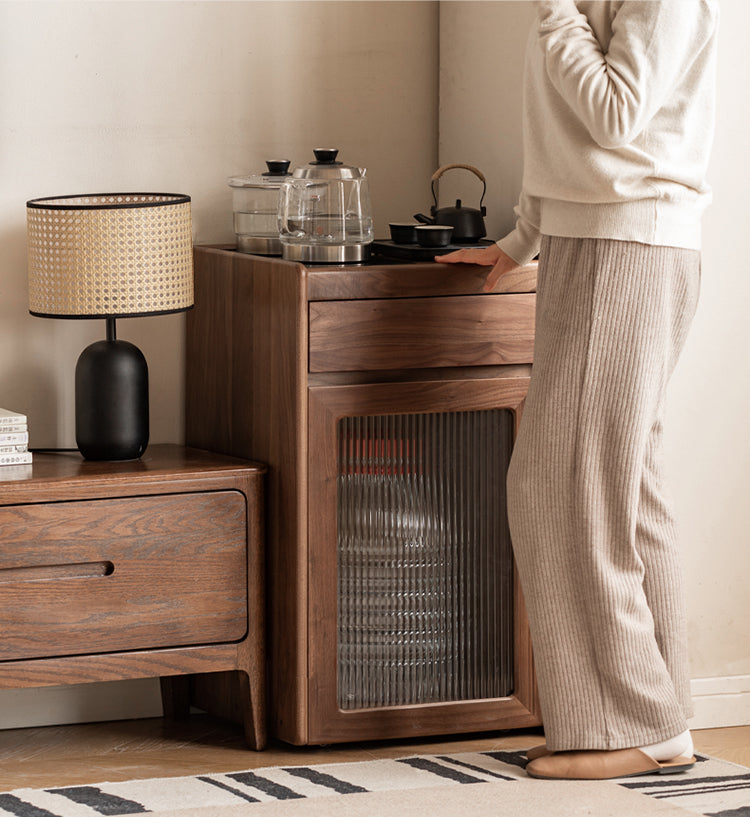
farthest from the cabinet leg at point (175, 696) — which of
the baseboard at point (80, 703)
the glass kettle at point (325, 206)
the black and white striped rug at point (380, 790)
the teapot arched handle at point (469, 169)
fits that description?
the teapot arched handle at point (469, 169)

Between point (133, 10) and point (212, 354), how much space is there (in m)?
0.67

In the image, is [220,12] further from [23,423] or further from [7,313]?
[23,423]

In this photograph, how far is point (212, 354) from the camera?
272 centimetres

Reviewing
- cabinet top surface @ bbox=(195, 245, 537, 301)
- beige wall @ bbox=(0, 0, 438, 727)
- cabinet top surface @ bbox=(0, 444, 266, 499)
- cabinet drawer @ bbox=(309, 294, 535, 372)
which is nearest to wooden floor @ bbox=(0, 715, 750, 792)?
beige wall @ bbox=(0, 0, 438, 727)

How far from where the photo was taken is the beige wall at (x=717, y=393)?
258 cm

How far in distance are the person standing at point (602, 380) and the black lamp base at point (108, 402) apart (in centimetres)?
68

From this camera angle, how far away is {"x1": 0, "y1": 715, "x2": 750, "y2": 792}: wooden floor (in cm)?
244

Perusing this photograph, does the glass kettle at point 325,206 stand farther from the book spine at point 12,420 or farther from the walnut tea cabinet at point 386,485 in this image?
the book spine at point 12,420

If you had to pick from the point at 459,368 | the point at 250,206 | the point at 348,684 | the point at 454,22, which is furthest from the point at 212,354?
the point at 454,22

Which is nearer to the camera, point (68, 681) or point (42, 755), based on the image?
point (68, 681)

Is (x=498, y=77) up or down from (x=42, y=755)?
up

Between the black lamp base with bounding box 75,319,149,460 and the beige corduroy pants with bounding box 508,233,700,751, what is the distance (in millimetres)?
682

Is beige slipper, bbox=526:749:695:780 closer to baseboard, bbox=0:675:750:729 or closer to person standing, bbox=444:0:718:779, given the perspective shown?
person standing, bbox=444:0:718:779

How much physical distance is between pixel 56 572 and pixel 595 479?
879 mm
